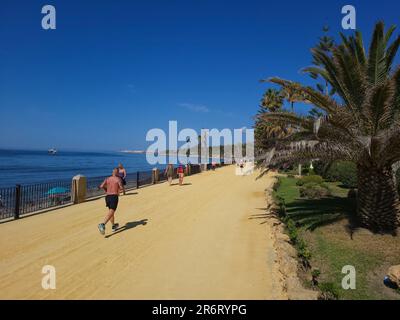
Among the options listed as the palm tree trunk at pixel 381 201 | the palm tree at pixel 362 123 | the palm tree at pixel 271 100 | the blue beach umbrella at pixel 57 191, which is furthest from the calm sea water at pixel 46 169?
the palm tree trunk at pixel 381 201

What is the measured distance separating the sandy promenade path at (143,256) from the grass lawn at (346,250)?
1.03 metres

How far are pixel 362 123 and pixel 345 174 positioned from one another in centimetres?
1183

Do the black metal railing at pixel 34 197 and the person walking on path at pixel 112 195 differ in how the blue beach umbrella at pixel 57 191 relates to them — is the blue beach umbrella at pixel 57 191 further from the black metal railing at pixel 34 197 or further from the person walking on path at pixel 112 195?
the person walking on path at pixel 112 195

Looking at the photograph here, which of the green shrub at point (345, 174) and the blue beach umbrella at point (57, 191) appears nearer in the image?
the blue beach umbrella at point (57, 191)

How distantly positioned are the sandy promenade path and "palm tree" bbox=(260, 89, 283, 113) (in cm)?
3734

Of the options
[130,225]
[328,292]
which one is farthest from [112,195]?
[328,292]

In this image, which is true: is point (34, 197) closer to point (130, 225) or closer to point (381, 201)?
point (130, 225)

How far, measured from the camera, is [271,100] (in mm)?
48406

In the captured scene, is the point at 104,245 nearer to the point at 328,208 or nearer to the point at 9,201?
the point at 9,201

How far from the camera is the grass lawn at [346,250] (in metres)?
5.34

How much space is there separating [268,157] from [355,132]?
222 centimetres

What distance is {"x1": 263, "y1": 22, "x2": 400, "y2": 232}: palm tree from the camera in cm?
764

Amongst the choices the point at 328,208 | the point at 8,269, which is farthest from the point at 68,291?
the point at 328,208
